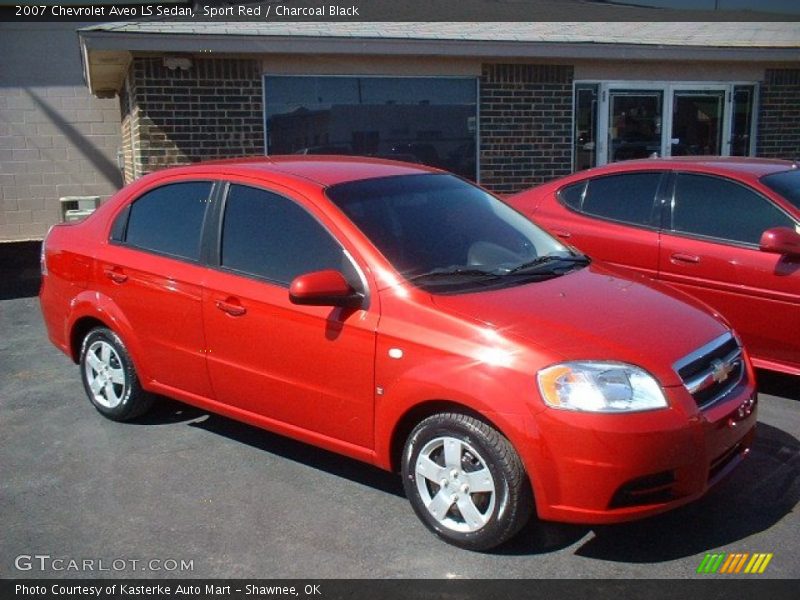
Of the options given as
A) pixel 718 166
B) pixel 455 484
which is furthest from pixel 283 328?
pixel 718 166

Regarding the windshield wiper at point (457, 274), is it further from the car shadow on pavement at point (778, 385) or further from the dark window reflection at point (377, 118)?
the dark window reflection at point (377, 118)

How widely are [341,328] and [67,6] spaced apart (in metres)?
14.0

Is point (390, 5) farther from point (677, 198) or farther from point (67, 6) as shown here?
point (677, 198)

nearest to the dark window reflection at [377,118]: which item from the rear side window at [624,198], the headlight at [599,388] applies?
the rear side window at [624,198]

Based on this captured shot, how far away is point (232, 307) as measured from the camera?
14.3ft

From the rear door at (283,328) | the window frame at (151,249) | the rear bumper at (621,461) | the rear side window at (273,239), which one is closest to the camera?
the rear bumper at (621,461)

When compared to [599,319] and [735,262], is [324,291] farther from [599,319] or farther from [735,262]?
[735,262]

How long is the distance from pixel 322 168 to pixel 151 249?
1128 millimetres

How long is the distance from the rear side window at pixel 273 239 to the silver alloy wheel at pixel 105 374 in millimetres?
1235

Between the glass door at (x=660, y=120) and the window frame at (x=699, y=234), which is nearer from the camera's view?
the window frame at (x=699, y=234)

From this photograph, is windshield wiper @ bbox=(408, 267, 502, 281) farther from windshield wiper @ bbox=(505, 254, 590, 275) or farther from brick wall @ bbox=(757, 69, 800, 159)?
brick wall @ bbox=(757, 69, 800, 159)

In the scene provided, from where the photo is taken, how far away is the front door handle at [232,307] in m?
4.33

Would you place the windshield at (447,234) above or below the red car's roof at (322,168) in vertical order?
below

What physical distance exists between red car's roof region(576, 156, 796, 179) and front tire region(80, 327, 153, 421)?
373 centimetres
